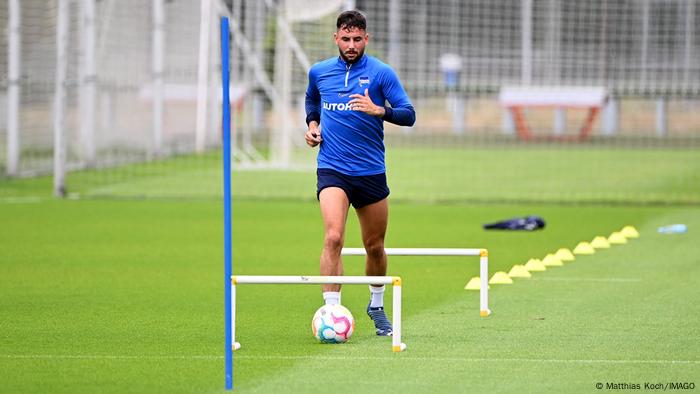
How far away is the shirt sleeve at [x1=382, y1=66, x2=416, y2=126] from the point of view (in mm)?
8922

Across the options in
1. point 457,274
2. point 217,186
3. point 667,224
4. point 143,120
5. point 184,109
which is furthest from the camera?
point 184,109

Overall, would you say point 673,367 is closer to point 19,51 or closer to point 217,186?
point 217,186

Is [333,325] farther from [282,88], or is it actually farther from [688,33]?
[688,33]

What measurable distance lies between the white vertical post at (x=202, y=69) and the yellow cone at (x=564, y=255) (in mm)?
15461

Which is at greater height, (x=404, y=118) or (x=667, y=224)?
(x=404, y=118)

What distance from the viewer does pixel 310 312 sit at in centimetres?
1021

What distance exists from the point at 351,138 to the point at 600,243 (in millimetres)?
6320

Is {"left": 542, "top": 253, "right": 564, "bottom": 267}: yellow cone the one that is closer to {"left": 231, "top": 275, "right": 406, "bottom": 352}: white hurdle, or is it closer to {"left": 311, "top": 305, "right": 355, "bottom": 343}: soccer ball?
{"left": 311, "top": 305, "right": 355, "bottom": 343}: soccer ball

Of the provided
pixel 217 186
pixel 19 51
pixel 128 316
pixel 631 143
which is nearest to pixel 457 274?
pixel 128 316

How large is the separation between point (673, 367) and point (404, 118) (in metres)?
2.32

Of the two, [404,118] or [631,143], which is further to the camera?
[631,143]

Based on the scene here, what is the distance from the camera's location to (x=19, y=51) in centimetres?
2352

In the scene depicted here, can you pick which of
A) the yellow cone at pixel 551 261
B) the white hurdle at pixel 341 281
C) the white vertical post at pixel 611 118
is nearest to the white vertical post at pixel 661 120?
the white vertical post at pixel 611 118

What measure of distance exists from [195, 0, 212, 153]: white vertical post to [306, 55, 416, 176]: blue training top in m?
19.1
